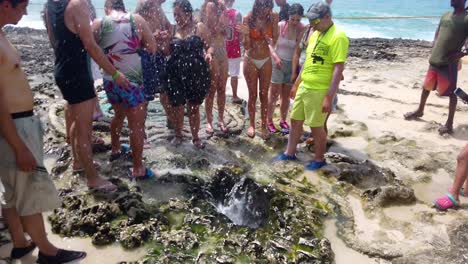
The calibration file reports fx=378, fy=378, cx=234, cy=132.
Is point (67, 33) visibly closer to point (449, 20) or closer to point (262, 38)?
point (262, 38)

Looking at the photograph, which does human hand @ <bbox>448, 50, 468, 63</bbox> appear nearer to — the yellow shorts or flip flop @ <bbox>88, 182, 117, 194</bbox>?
the yellow shorts

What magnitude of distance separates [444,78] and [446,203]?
283 cm

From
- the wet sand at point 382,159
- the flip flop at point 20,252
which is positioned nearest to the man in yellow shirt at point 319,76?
the wet sand at point 382,159

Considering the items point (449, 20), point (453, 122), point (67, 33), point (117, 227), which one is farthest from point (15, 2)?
point (453, 122)

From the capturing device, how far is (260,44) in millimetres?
5020

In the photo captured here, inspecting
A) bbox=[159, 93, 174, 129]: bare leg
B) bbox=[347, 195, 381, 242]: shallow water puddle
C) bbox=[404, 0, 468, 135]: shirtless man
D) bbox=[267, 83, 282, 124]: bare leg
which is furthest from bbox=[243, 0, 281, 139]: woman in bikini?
bbox=[404, 0, 468, 135]: shirtless man

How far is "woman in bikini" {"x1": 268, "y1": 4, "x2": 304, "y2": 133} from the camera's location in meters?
5.13

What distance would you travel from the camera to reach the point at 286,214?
360 centimetres

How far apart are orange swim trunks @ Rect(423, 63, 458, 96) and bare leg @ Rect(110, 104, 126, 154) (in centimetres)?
478

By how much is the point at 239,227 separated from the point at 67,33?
225 centimetres

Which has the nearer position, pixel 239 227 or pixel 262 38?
pixel 239 227

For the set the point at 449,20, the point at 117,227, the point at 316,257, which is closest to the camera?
the point at 316,257

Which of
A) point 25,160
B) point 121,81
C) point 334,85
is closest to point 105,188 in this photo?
point 121,81

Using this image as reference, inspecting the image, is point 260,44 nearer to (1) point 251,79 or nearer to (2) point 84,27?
(1) point 251,79
